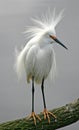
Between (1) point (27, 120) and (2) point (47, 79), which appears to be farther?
(2) point (47, 79)

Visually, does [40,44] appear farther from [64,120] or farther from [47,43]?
[64,120]

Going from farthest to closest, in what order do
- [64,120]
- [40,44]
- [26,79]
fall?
1. [26,79]
2. [40,44]
3. [64,120]

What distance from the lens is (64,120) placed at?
11.8 feet

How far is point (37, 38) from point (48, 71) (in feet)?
1.40

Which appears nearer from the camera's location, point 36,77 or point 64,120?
point 64,120

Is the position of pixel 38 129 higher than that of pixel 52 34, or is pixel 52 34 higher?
pixel 52 34

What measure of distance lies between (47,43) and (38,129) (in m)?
1.00

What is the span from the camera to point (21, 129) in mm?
3631

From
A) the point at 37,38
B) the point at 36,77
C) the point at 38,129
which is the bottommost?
the point at 38,129

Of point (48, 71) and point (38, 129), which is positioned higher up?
point (48, 71)

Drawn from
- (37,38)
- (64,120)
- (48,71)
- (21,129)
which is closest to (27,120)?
(21,129)

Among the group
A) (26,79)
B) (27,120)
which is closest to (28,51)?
(26,79)

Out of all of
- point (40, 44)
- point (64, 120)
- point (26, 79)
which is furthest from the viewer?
point (26, 79)

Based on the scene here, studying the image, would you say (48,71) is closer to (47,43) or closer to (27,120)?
(47,43)
